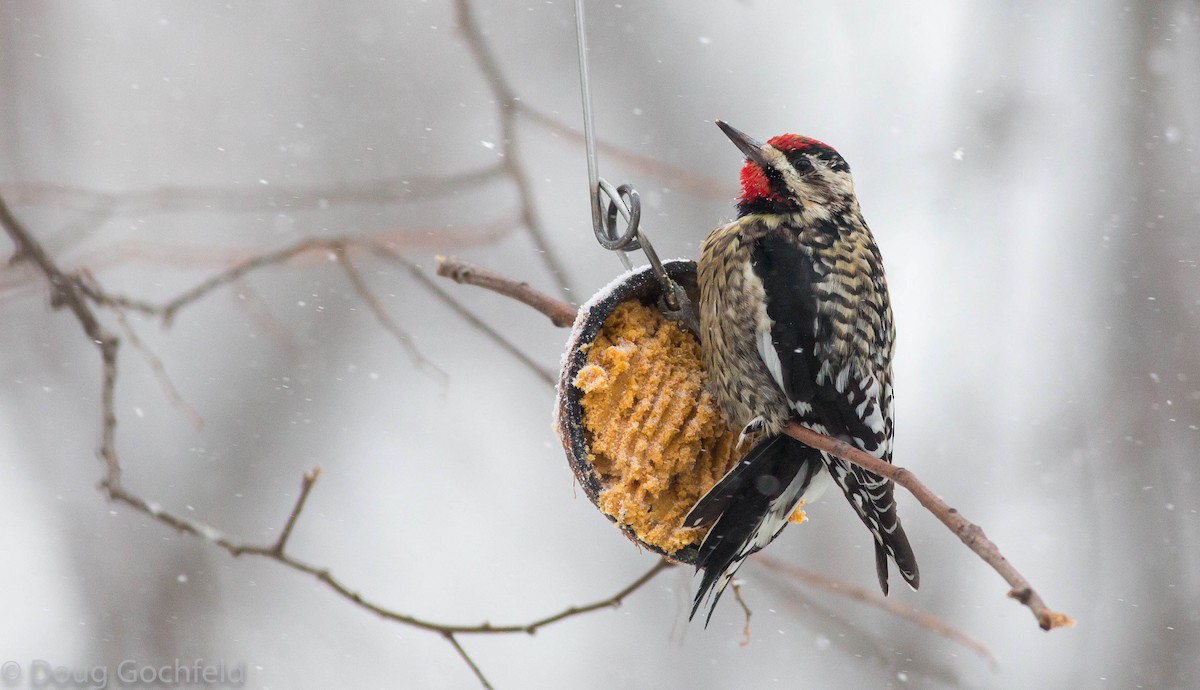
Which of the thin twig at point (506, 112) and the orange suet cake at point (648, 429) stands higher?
the thin twig at point (506, 112)

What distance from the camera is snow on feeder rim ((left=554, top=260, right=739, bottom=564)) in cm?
218

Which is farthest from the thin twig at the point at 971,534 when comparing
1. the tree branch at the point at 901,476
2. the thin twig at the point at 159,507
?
the thin twig at the point at 159,507

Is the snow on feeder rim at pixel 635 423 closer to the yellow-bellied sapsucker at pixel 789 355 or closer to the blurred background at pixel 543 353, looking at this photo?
the yellow-bellied sapsucker at pixel 789 355

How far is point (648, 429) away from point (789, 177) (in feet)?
2.86

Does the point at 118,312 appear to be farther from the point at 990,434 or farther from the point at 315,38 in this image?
the point at 990,434

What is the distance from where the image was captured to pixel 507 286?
2.17 m

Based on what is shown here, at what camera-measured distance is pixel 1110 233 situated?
5.87 metres

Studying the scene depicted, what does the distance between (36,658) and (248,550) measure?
3.47m

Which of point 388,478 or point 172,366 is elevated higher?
point 172,366

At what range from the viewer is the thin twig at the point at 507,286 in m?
2.17

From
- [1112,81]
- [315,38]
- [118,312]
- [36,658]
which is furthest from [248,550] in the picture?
[1112,81]

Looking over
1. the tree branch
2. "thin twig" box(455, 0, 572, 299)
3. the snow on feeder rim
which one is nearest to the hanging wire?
the snow on feeder rim

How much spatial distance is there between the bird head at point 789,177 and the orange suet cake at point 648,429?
1.59 feet

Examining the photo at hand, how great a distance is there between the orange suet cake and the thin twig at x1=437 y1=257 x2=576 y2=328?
0.11m
